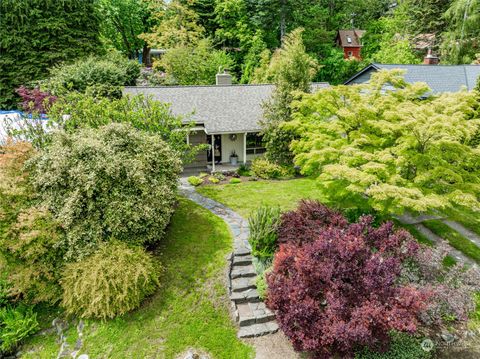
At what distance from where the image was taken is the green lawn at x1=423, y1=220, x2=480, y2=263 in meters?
10.8

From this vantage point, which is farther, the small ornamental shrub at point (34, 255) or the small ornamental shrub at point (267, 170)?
the small ornamental shrub at point (267, 170)

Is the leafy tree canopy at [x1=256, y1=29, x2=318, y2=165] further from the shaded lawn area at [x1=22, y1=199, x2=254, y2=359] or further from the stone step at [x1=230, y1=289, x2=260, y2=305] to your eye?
the stone step at [x1=230, y1=289, x2=260, y2=305]

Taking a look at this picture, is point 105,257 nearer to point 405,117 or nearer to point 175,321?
point 175,321

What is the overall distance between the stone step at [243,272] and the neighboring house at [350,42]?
43.3 m

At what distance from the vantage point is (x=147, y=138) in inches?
419

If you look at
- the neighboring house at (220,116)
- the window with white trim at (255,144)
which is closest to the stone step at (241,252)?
the neighboring house at (220,116)

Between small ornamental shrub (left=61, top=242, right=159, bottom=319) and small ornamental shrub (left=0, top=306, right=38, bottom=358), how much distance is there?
867 millimetres

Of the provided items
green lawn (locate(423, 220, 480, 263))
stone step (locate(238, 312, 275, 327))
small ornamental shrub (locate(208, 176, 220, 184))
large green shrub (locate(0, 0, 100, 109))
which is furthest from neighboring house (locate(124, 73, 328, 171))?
large green shrub (locate(0, 0, 100, 109))

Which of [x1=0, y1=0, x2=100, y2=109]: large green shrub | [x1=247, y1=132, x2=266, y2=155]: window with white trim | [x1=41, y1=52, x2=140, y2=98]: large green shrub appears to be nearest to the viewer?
[x1=247, y1=132, x2=266, y2=155]: window with white trim

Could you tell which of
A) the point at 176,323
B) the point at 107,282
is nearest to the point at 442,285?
the point at 176,323

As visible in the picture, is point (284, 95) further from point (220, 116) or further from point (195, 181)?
point (195, 181)

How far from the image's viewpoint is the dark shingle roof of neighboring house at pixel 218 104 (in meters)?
17.6

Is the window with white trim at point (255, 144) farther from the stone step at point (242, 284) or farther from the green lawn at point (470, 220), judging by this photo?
the stone step at point (242, 284)

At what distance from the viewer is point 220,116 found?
18.0 meters
